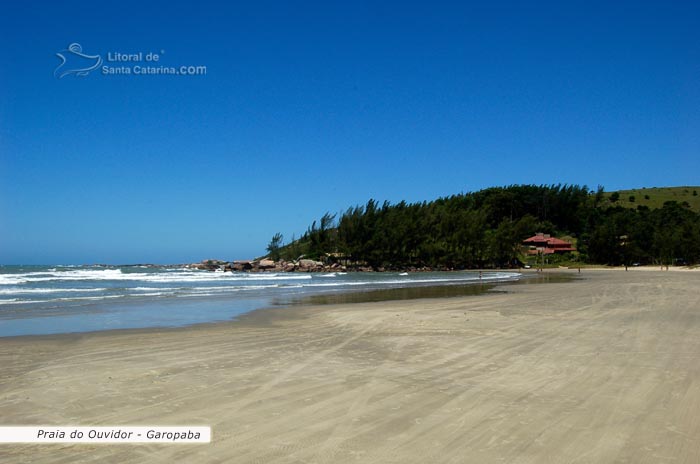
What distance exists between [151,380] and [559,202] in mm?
123753

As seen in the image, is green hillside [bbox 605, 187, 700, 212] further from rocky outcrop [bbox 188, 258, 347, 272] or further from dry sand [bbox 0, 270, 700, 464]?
dry sand [bbox 0, 270, 700, 464]

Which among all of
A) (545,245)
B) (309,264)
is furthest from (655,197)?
(309,264)

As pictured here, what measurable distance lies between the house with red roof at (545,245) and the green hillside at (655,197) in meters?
42.2

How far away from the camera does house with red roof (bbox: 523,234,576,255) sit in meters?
95.6

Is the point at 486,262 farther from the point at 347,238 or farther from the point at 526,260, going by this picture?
the point at 347,238

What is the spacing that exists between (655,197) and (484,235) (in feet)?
239

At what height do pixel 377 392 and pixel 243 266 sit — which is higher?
pixel 243 266

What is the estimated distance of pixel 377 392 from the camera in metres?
6.84

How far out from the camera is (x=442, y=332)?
12.4 m
